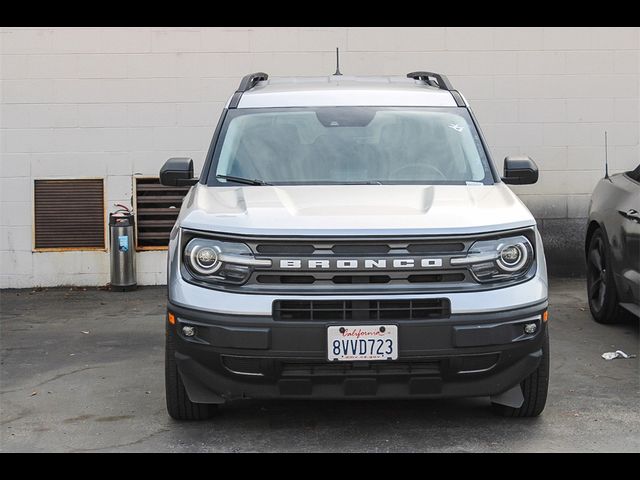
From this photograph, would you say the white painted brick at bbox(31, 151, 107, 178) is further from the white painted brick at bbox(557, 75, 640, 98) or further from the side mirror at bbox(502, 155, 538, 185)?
the side mirror at bbox(502, 155, 538, 185)

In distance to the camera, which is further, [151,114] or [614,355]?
[151,114]

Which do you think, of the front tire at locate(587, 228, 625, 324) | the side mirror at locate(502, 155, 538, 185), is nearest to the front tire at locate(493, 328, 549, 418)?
the side mirror at locate(502, 155, 538, 185)

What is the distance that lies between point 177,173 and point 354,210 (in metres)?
1.54

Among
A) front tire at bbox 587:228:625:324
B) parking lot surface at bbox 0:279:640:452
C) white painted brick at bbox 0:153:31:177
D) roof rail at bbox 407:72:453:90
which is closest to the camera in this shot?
parking lot surface at bbox 0:279:640:452

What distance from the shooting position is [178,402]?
Result: 550cm

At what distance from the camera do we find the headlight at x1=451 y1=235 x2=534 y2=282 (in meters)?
5.00

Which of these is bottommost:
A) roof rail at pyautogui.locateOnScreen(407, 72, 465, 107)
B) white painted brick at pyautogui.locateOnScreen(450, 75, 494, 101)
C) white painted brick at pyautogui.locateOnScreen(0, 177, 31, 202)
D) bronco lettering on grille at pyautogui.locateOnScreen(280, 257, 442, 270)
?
bronco lettering on grille at pyautogui.locateOnScreen(280, 257, 442, 270)

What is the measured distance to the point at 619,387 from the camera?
6.33 meters

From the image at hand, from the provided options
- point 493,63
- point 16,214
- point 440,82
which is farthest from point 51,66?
point 440,82

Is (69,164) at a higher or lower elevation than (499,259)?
higher

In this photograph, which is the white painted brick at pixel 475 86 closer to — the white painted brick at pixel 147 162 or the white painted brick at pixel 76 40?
the white painted brick at pixel 147 162

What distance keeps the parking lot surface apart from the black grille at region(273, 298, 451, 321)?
2.24 feet

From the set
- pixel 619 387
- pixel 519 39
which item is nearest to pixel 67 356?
pixel 619 387

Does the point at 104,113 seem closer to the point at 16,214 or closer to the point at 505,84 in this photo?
the point at 16,214
